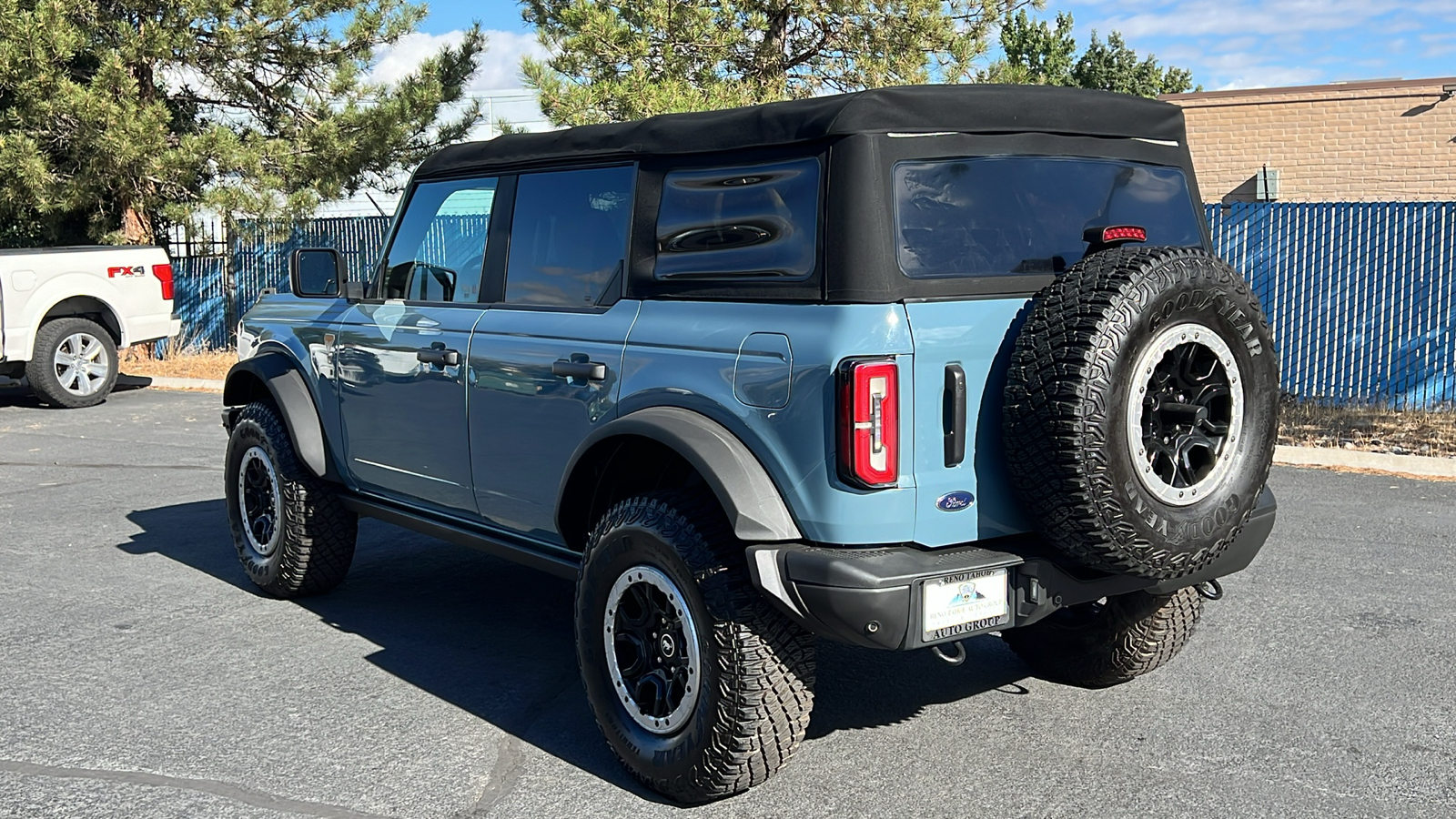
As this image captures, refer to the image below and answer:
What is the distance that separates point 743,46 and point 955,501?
1407cm

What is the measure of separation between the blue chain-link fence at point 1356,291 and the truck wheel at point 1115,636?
8387 mm

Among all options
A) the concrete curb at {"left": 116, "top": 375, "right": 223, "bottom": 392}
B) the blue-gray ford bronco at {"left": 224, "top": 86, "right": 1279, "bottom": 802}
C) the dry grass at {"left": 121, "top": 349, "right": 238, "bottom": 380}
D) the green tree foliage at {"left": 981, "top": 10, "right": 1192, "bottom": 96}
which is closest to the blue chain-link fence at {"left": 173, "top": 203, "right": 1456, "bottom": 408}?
the blue-gray ford bronco at {"left": 224, "top": 86, "right": 1279, "bottom": 802}

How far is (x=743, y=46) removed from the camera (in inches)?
666

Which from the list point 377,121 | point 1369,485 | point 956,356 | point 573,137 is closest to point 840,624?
point 956,356

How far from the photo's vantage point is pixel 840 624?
11.7 ft

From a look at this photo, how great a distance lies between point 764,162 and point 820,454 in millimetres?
955

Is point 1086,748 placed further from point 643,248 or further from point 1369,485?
point 1369,485

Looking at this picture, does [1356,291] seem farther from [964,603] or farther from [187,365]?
[187,365]

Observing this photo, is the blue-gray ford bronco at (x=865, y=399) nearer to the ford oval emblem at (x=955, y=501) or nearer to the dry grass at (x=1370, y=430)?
the ford oval emblem at (x=955, y=501)

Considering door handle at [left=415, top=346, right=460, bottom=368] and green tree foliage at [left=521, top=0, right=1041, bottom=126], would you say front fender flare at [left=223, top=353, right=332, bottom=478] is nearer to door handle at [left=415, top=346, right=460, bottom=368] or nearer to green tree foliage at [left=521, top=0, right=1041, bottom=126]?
door handle at [left=415, top=346, right=460, bottom=368]

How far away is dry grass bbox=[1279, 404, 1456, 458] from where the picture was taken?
34.6 ft

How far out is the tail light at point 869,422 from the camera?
3.54 metres

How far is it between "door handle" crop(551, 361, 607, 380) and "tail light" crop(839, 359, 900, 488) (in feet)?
3.52

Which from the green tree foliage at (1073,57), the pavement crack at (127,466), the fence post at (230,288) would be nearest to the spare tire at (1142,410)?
the pavement crack at (127,466)
